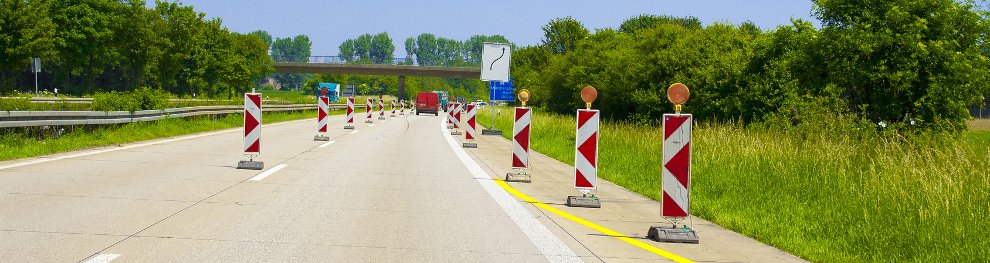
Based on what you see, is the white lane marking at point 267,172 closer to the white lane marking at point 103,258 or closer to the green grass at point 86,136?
the green grass at point 86,136

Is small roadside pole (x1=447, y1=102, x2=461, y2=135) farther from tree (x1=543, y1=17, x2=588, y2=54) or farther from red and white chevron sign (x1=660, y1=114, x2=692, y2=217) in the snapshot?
tree (x1=543, y1=17, x2=588, y2=54)

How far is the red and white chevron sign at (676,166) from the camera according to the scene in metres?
8.06

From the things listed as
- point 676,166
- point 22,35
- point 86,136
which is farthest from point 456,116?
point 22,35

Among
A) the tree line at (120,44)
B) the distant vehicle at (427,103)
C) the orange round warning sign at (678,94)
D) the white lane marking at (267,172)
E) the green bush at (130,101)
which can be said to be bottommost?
the distant vehicle at (427,103)

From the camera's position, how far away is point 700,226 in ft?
30.1

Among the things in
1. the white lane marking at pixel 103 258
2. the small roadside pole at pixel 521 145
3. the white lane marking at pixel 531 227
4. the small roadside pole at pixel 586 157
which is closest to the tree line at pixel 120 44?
the small roadside pole at pixel 521 145

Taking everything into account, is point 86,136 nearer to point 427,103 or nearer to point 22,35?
point 22,35

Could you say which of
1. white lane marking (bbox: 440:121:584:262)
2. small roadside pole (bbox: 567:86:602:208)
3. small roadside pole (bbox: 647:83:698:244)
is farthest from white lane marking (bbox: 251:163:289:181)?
small roadside pole (bbox: 647:83:698:244)

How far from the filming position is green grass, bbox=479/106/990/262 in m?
7.54

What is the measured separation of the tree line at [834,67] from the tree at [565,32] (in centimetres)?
4093

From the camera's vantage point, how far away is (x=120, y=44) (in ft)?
238

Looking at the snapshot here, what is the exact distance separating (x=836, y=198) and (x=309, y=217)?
6.22 metres

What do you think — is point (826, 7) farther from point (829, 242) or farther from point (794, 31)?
point (829, 242)

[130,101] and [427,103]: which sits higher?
[130,101]
